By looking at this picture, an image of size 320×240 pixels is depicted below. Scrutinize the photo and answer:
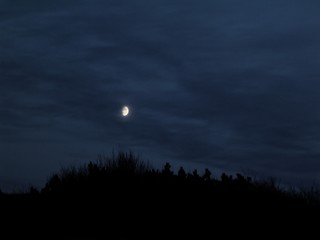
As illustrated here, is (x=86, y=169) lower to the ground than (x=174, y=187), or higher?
higher

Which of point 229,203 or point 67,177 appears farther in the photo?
point 67,177

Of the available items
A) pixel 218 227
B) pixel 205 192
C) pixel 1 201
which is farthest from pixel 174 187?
pixel 1 201

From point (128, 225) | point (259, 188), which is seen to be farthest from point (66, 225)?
point (259, 188)

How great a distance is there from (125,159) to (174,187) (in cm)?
458

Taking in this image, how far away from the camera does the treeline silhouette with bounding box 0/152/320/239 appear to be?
11.5 m

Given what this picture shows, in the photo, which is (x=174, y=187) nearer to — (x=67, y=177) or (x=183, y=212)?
(x=183, y=212)

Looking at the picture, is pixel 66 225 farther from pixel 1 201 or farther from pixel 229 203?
pixel 229 203

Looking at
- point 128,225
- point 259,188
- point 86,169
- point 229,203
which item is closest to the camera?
point 128,225

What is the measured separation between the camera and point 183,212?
11680 millimetres

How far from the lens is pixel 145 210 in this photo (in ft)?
38.7

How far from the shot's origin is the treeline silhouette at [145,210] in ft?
37.7

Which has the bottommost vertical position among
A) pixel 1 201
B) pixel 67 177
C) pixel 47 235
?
pixel 47 235

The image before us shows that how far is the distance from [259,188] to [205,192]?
347 centimetres

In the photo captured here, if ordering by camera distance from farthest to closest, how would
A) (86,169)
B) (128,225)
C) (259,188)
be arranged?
(86,169) < (259,188) < (128,225)
